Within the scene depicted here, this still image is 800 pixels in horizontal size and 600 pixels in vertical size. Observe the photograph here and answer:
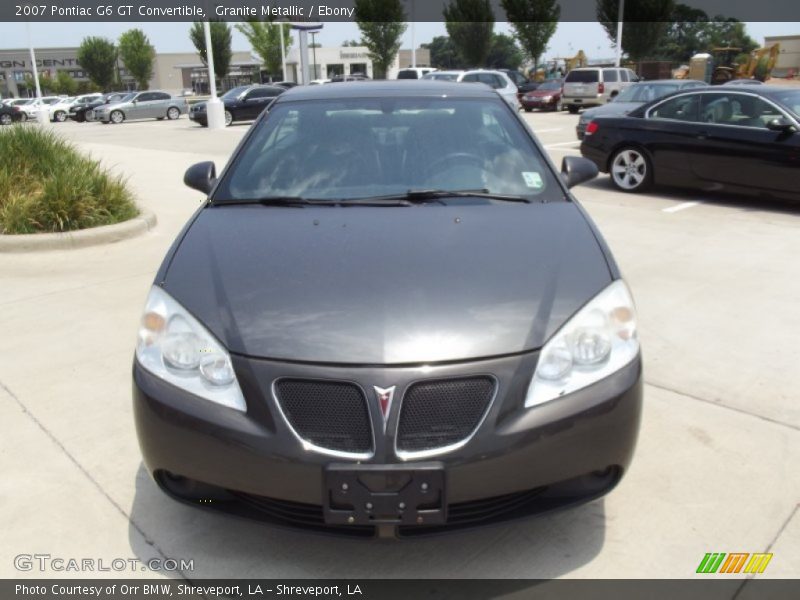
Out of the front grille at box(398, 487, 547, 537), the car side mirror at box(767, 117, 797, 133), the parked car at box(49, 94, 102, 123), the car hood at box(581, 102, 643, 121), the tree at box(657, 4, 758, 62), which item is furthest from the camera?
the tree at box(657, 4, 758, 62)

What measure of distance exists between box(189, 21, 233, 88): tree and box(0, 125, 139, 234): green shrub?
52.7 m

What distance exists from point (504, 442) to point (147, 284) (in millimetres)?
4363

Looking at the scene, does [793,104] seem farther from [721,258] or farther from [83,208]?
[83,208]

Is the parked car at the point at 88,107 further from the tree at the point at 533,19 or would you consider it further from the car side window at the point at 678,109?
the car side window at the point at 678,109

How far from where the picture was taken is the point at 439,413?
2.13 meters

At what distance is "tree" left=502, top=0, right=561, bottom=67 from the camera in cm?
4862

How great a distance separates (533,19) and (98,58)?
45047 millimetres

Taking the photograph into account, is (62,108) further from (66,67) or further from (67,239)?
(66,67)

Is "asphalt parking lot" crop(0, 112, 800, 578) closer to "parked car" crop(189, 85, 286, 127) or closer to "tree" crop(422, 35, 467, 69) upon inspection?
"parked car" crop(189, 85, 286, 127)

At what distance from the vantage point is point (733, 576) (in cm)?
244

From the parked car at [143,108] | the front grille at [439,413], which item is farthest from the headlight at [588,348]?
the parked car at [143,108]

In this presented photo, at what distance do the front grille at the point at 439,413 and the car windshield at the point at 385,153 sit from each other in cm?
134

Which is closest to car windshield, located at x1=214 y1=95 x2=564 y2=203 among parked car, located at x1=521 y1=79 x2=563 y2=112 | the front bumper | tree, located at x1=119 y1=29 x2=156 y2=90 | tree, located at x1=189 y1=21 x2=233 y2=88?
the front bumper

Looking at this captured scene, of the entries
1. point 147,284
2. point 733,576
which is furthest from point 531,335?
point 147,284
